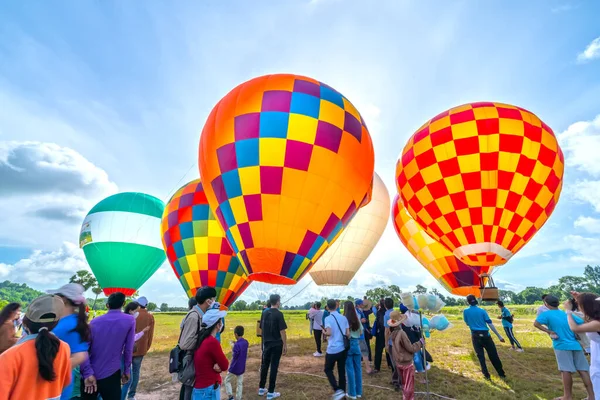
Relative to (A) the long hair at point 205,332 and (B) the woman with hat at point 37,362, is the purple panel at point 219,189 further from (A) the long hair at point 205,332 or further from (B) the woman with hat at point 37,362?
(B) the woman with hat at point 37,362

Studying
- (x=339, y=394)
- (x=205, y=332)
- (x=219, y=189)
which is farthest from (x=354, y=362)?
(x=219, y=189)

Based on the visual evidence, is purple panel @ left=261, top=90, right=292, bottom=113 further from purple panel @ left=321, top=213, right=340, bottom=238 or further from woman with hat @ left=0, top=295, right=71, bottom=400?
woman with hat @ left=0, top=295, right=71, bottom=400

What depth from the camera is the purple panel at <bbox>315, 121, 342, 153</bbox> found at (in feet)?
25.0

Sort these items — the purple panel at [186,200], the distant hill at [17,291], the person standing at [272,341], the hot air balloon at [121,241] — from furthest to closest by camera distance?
the distant hill at [17,291] < the hot air balloon at [121,241] < the purple panel at [186,200] < the person standing at [272,341]

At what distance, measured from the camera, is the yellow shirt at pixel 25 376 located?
209 cm

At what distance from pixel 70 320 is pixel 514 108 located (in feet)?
44.6

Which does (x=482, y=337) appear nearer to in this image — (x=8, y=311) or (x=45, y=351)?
(x=45, y=351)

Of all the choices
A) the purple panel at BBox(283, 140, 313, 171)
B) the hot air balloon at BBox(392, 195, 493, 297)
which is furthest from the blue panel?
the hot air balloon at BBox(392, 195, 493, 297)

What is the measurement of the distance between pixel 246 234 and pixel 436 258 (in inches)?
453

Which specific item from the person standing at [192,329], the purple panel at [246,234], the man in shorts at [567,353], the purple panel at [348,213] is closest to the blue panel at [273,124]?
the purple panel at [246,234]

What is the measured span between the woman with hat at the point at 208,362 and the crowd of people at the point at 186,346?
11 millimetres

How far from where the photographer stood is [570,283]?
95500 mm

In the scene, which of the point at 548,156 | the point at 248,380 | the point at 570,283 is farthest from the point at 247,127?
the point at 570,283

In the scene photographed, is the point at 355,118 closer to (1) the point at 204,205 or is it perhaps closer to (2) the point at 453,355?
(1) the point at 204,205
